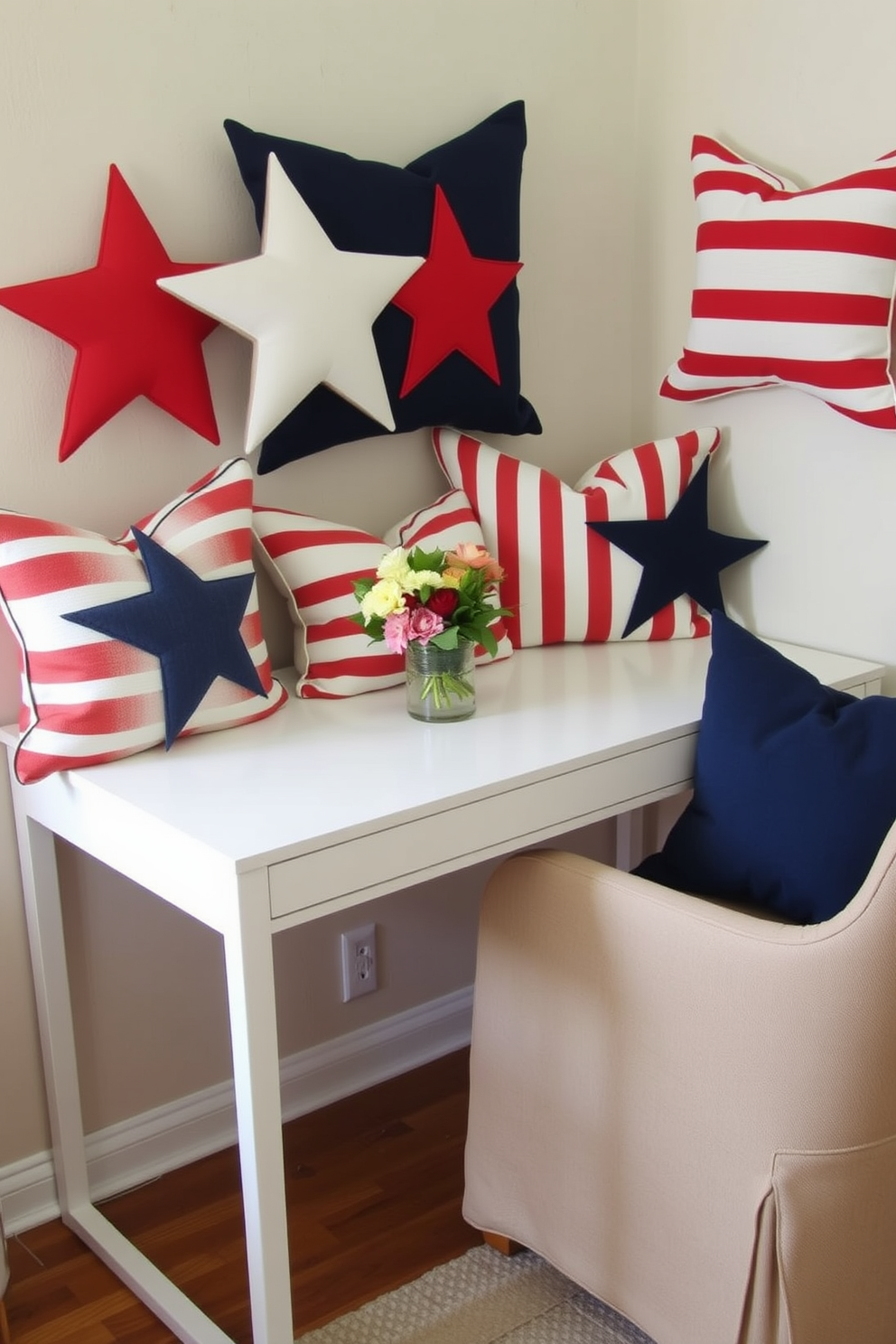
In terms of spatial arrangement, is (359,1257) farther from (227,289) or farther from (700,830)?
(227,289)

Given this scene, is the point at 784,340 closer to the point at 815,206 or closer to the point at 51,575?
the point at 815,206

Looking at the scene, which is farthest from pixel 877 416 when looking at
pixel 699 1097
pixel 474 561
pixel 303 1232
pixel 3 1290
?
pixel 3 1290

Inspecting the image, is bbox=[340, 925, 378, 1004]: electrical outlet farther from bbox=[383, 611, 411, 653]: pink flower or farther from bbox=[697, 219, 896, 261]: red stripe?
bbox=[697, 219, 896, 261]: red stripe

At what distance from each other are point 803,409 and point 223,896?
1.23m

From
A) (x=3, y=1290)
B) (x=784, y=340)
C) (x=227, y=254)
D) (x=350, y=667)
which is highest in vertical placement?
(x=227, y=254)

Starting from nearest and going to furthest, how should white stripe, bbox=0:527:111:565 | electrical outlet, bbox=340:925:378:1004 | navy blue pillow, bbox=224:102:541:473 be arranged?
white stripe, bbox=0:527:111:565
navy blue pillow, bbox=224:102:541:473
electrical outlet, bbox=340:925:378:1004

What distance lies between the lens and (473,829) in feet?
4.66

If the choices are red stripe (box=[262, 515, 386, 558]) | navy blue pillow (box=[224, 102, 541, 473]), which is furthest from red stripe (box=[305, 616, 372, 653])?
navy blue pillow (box=[224, 102, 541, 473])

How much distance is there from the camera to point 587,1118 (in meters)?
1.49

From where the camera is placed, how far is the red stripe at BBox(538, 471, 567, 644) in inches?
77.0

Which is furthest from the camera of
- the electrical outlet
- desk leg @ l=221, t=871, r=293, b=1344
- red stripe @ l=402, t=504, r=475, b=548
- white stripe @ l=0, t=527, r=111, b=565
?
the electrical outlet

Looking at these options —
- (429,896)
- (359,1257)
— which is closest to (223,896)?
(359,1257)

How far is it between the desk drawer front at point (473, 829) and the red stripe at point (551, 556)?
401 mm

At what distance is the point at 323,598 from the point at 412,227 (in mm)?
544
